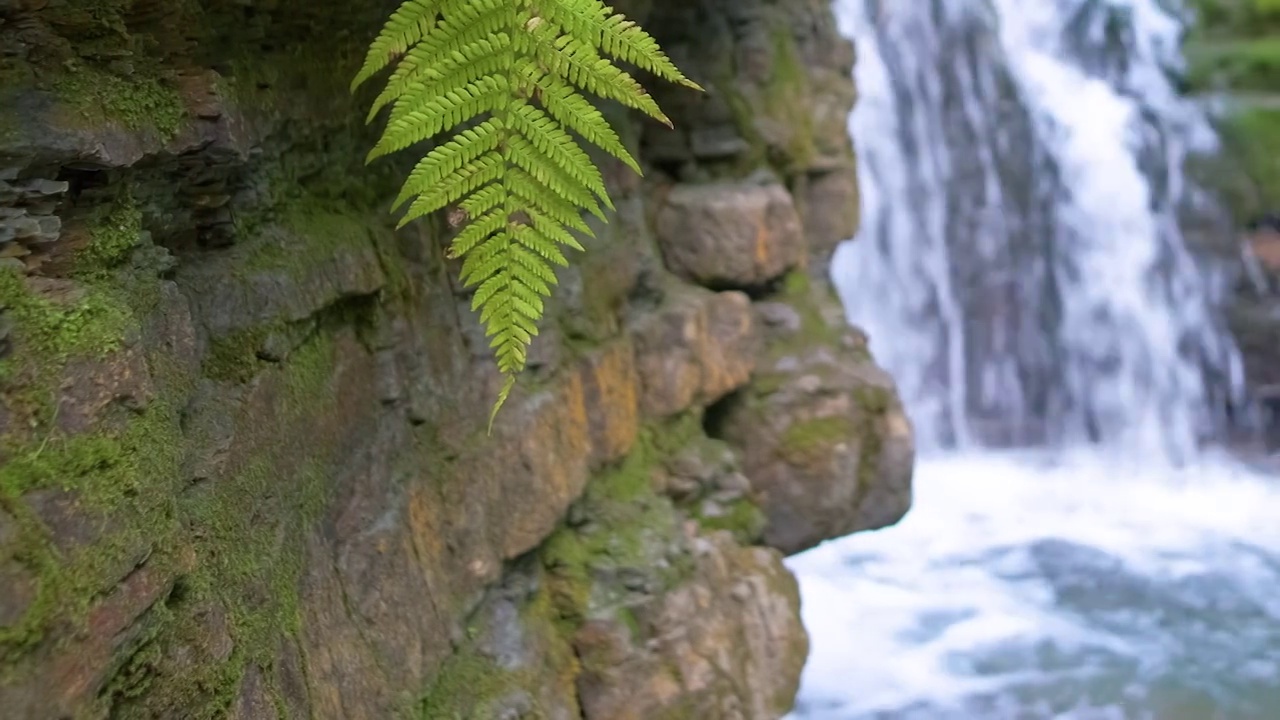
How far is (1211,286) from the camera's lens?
23.2 feet

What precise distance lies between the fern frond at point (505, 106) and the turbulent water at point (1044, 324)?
3.85 metres

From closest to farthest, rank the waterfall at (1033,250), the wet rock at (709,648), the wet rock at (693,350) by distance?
the wet rock at (709,648) → the wet rock at (693,350) → the waterfall at (1033,250)

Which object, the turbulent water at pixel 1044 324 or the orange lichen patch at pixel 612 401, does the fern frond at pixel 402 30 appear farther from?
the turbulent water at pixel 1044 324

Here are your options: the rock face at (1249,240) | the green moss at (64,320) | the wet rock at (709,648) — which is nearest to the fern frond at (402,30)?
the green moss at (64,320)

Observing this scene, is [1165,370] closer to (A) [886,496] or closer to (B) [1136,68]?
(B) [1136,68]

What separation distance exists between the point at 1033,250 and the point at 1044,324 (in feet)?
1.75

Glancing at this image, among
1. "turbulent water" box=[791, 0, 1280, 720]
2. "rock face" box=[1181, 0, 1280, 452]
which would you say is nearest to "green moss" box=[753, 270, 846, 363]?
"turbulent water" box=[791, 0, 1280, 720]

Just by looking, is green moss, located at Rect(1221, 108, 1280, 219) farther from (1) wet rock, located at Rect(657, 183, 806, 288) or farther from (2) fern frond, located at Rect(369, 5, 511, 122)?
(2) fern frond, located at Rect(369, 5, 511, 122)

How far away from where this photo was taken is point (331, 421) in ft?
6.15

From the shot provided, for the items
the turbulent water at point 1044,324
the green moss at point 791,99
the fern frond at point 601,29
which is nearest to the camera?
the fern frond at point 601,29

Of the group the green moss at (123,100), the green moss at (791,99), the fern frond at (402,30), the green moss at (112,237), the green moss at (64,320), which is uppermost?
the green moss at (791,99)

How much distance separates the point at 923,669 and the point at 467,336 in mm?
3008

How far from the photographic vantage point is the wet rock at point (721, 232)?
3678 millimetres

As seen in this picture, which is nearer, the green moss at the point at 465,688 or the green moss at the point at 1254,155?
the green moss at the point at 465,688
